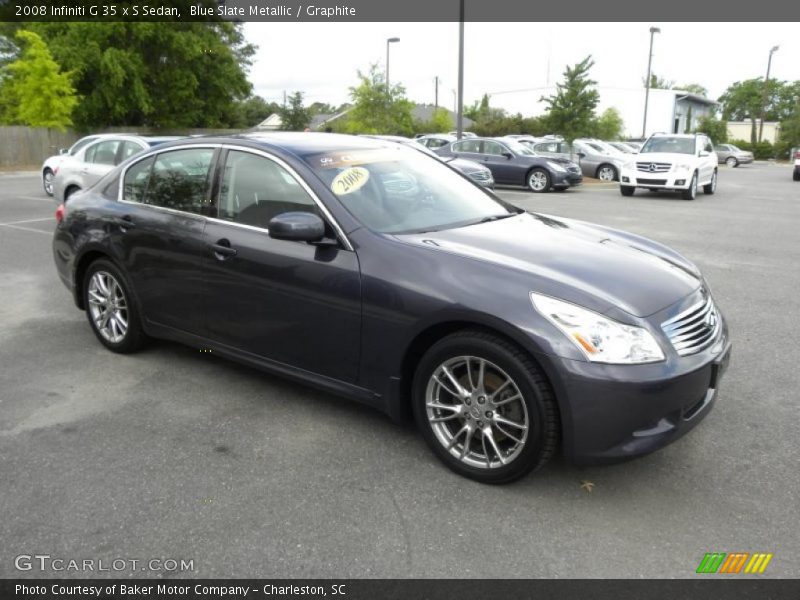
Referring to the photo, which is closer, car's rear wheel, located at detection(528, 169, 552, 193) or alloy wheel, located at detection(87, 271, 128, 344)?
alloy wheel, located at detection(87, 271, 128, 344)

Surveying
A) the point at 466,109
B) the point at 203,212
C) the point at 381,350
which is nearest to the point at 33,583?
the point at 381,350

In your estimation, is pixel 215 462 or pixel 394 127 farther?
pixel 394 127

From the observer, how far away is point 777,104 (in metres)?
102

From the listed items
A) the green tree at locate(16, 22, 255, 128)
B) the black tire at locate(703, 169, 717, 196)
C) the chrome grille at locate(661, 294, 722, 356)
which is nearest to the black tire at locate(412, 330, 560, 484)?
the chrome grille at locate(661, 294, 722, 356)

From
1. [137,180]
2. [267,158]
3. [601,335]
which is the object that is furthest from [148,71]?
[601,335]

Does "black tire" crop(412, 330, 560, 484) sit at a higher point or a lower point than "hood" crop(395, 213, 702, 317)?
lower

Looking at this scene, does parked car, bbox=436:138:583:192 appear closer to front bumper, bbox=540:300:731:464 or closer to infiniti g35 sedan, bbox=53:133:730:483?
infiniti g35 sedan, bbox=53:133:730:483

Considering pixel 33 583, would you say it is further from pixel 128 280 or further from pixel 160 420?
pixel 128 280

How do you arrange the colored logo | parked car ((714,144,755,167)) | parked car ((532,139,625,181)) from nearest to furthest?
the colored logo < parked car ((532,139,625,181)) < parked car ((714,144,755,167))

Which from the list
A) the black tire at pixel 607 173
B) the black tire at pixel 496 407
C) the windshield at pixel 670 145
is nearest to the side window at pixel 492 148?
the windshield at pixel 670 145

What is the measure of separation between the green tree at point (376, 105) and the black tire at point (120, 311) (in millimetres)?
30066

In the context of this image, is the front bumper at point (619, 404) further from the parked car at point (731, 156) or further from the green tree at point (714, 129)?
the green tree at point (714, 129)

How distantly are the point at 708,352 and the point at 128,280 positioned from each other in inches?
148

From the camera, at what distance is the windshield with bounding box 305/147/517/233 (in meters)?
3.92
